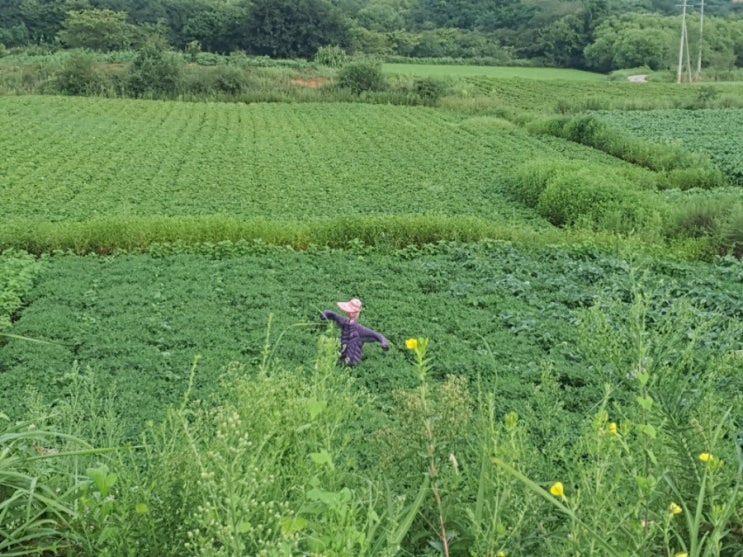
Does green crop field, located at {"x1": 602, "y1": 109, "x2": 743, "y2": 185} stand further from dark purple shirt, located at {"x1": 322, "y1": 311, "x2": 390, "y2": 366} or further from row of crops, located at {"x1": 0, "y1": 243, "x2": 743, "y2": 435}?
dark purple shirt, located at {"x1": 322, "y1": 311, "x2": 390, "y2": 366}

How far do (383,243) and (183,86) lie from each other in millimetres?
29055

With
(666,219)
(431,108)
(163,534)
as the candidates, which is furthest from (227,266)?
(431,108)

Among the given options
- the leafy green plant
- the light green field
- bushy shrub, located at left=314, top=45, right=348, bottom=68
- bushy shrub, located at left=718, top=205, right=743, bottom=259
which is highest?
the leafy green plant

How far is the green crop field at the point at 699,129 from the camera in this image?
21891 mm

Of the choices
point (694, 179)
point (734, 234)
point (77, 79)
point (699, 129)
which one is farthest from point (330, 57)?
point (734, 234)

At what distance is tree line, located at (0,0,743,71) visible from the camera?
64812 millimetres

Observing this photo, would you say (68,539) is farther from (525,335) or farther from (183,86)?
(183,86)

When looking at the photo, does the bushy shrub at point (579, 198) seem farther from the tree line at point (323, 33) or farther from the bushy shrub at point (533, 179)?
the tree line at point (323, 33)

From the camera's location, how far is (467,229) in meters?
13.1

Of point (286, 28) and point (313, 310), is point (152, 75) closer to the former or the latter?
point (286, 28)

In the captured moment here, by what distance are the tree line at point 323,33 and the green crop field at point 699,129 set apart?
119 feet

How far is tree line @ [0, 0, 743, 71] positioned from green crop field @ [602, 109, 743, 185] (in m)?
36.3

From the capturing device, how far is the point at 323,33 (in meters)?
66.6

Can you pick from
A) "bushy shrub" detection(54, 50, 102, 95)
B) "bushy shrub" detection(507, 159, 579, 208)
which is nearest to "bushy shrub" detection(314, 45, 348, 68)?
"bushy shrub" detection(54, 50, 102, 95)
